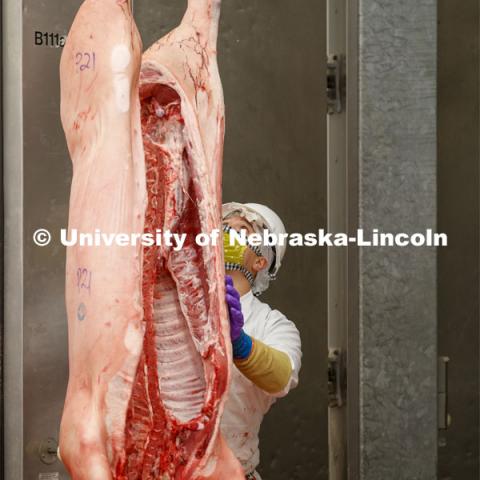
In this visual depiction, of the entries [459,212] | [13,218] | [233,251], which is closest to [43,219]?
[13,218]

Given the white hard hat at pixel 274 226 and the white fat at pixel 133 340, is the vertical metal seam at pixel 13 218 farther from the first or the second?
the white fat at pixel 133 340

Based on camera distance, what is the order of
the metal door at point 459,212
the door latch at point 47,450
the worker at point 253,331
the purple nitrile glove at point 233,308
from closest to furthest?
1. the purple nitrile glove at point 233,308
2. the worker at point 253,331
3. the door latch at point 47,450
4. the metal door at point 459,212

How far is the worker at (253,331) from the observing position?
131 centimetres

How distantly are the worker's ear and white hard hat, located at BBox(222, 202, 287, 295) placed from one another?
0.01m

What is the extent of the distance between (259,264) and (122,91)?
0.46m

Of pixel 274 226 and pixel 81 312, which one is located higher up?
pixel 274 226

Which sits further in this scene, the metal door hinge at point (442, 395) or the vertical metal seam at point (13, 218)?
the metal door hinge at point (442, 395)

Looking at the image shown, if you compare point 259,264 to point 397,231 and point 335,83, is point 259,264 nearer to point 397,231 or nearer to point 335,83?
point 397,231

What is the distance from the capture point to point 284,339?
135 cm

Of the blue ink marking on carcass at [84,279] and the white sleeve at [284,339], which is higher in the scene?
the blue ink marking on carcass at [84,279]

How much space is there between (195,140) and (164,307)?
0.75 ft

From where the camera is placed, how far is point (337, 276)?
1.54m

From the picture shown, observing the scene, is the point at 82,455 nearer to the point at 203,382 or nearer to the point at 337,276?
the point at 203,382

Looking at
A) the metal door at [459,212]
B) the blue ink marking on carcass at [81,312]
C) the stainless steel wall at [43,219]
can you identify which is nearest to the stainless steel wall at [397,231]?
the metal door at [459,212]
